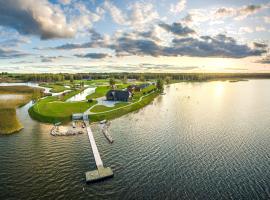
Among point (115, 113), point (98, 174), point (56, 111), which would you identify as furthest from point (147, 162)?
point (56, 111)

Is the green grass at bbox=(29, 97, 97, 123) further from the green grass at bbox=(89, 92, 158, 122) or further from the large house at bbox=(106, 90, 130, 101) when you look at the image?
the large house at bbox=(106, 90, 130, 101)

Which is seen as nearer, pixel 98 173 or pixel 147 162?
pixel 98 173

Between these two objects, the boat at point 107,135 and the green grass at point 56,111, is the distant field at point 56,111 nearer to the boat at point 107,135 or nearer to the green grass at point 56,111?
the green grass at point 56,111

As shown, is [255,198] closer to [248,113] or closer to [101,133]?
[101,133]

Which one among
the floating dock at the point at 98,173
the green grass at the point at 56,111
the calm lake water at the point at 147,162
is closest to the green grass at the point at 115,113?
the calm lake water at the point at 147,162

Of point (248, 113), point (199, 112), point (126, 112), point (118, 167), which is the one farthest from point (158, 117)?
point (118, 167)

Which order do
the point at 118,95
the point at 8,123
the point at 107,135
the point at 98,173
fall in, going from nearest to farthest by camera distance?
the point at 98,173, the point at 107,135, the point at 8,123, the point at 118,95

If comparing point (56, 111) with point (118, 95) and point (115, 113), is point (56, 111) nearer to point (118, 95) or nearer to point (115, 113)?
point (115, 113)
